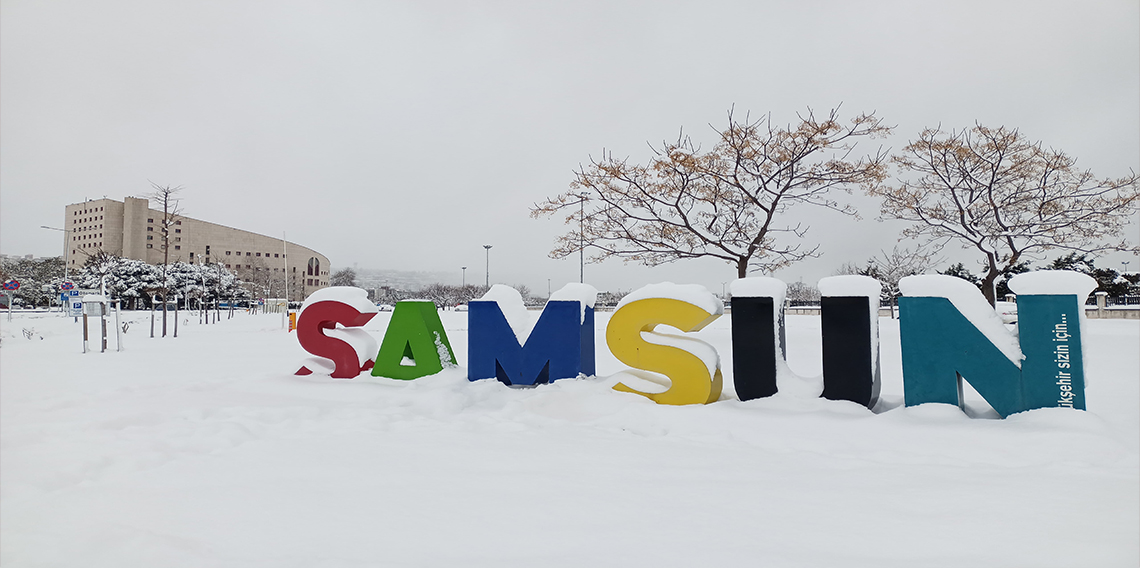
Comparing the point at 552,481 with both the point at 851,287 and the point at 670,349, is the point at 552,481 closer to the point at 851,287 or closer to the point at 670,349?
the point at 670,349

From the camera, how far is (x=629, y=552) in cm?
257

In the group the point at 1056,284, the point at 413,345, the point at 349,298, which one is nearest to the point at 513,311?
the point at 413,345

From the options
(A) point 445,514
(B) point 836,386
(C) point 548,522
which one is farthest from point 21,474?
(B) point 836,386

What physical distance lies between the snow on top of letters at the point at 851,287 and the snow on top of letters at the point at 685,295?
3.89 feet

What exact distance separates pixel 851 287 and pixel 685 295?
1770 mm

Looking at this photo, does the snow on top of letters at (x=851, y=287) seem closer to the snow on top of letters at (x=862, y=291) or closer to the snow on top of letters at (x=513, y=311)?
the snow on top of letters at (x=862, y=291)

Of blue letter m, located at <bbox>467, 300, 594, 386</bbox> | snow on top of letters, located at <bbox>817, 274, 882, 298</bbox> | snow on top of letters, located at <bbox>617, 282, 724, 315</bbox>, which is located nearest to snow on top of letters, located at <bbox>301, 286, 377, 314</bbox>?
blue letter m, located at <bbox>467, 300, 594, 386</bbox>

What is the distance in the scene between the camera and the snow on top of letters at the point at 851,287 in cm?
564

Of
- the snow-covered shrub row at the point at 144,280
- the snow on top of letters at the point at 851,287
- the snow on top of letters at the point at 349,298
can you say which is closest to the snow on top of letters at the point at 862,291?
the snow on top of letters at the point at 851,287

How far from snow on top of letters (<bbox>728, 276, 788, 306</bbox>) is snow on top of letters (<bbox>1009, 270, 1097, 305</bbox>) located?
2049 mm

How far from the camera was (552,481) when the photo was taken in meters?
3.64

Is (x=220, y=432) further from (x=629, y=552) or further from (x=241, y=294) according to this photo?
(x=241, y=294)

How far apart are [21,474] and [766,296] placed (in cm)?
660

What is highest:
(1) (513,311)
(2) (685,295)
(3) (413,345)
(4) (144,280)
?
(4) (144,280)
